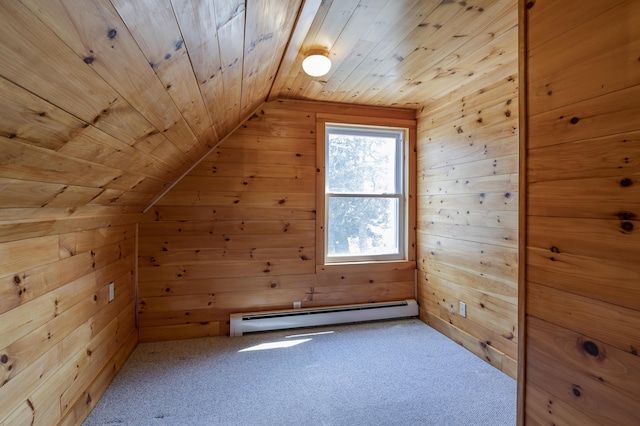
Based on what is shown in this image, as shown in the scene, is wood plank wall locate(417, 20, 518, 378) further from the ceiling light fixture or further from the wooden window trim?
the ceiling light fixture

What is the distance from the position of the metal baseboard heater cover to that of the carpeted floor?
10 cm

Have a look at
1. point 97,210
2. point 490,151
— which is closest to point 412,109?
point 490,151

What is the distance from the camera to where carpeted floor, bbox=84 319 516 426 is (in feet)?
5.63

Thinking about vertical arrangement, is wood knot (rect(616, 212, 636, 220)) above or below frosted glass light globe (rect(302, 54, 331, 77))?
below

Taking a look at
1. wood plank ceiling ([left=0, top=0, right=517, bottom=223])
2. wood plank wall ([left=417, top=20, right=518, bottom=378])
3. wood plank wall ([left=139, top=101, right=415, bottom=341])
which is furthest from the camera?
wood plank wall ([left=139, top=101, right=415, bottom=341])

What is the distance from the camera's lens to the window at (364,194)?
310 cm

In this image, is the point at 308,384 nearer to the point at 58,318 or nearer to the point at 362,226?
the point at 58,318

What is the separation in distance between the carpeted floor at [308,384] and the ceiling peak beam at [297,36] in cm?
219

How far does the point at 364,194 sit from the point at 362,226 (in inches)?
13.8

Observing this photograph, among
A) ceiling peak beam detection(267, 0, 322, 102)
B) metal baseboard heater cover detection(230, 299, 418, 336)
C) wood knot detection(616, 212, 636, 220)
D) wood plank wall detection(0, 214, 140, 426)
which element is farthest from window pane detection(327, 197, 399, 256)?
wood knot detection(616, 212, 636, 220)

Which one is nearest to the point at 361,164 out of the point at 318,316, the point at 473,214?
the point at 473,214

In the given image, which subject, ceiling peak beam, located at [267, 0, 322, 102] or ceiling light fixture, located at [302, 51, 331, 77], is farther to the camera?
ceiling light fixture, located at [302, 51, 331, 77]

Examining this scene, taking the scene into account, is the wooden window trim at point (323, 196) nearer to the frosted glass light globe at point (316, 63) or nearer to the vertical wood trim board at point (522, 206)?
the frosted glass light globe at point (316, 63)

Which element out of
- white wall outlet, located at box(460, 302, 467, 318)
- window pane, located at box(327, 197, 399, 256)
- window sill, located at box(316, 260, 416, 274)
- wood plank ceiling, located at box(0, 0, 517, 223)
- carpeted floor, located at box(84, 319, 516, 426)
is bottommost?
carpeted floor, located at box(84, 319, 516, 426)
